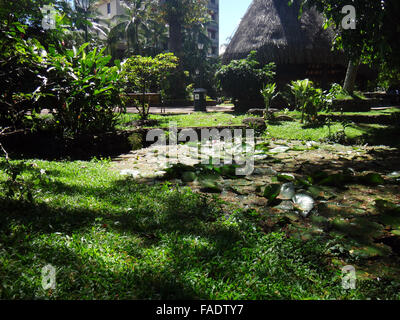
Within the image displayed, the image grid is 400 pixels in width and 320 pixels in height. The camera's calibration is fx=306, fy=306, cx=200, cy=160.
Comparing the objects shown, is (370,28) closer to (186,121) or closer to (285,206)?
(285,206)

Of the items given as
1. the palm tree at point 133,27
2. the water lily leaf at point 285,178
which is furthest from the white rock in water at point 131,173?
the palm tree at point 133,27

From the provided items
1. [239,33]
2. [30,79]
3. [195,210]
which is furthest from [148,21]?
[195,210]

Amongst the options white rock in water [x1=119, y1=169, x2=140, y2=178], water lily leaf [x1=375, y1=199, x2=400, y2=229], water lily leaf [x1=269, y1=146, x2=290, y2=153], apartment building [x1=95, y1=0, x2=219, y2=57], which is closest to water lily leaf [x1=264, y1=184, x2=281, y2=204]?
water lily leaf [x1=375, y1=199, x2=400, y2=229]

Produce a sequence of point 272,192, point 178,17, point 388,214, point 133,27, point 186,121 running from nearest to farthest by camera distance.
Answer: point 388,214, point 272,192, point 186,121, point 178,17, point 133,27

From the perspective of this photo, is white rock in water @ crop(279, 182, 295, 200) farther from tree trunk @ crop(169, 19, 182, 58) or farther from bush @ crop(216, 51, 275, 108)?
tree trunk @ crop(169, 19, 182, 58)

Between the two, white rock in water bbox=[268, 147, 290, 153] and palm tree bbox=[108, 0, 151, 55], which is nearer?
white rock in water bbox=[268, 147, 290, 153]

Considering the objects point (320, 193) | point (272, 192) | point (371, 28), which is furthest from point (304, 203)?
point (371, 28)

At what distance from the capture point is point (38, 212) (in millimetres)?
2230

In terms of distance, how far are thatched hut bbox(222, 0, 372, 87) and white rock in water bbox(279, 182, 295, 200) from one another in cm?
1121

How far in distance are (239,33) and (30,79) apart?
11.9 metres

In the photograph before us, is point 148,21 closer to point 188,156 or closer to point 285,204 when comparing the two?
point 188,156

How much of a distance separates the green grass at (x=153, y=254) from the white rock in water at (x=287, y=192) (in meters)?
0.48

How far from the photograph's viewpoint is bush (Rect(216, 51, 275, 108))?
456 inches

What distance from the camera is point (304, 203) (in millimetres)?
2506
